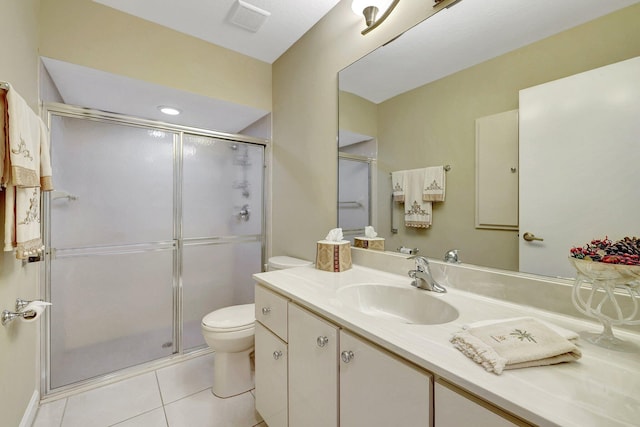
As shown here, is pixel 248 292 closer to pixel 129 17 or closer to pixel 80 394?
pixel 80 394

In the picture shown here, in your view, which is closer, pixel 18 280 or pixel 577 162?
pixel 577 162

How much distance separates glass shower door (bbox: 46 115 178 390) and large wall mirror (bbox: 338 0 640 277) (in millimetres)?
1482

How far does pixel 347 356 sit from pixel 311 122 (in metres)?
1.59

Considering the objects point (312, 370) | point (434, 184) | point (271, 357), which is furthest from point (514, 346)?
point (271, 357)

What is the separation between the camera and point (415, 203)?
1333 mm

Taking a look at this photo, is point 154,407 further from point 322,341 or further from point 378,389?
point 378,389

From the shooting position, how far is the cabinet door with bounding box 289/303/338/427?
0.90 m

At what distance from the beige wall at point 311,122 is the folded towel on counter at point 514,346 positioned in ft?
3.80

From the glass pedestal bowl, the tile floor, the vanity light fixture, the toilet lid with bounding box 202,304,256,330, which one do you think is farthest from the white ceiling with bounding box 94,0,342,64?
the tile floor

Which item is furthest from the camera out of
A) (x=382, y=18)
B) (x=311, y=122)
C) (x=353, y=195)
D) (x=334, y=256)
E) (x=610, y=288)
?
(x=311, y=122)

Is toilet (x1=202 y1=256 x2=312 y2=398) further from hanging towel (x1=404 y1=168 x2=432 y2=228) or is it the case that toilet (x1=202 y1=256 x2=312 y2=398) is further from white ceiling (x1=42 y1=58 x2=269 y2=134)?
white ceiling (x1=42 y1=58 x2=269 y2=134)

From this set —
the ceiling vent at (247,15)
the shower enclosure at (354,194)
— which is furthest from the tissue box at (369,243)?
the ceiling vent at (247,15)

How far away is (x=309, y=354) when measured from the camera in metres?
1.00

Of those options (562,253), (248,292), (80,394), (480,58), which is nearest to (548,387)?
(562,253)
